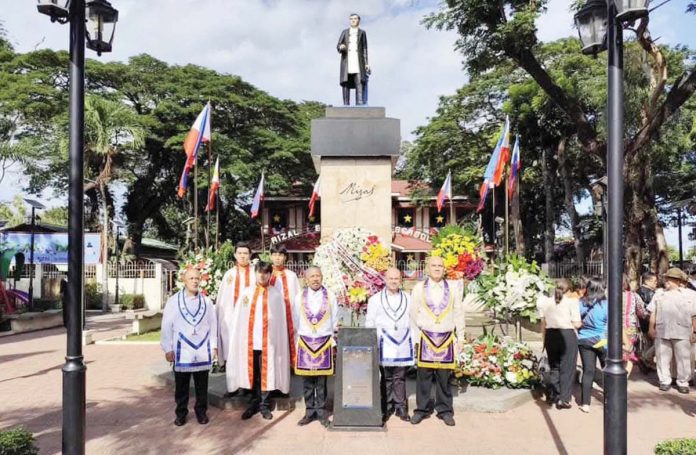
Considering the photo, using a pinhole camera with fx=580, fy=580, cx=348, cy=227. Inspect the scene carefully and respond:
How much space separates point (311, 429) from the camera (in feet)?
19.2

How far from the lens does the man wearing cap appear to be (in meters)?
7.79

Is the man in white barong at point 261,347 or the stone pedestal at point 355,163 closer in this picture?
the man in white barong at point 261,347

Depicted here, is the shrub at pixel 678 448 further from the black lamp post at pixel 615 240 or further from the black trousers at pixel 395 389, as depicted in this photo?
the black trousers at pixel 395 389

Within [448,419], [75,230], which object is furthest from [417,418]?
[75,230]

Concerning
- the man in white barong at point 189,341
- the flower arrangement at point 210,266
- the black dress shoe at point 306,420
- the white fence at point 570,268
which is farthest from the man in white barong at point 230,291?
the white fence at point 570,268

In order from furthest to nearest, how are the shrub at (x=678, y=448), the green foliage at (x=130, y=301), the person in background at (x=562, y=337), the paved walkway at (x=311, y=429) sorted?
1. the green foliage at (x=130, y=301)
2. the person in background at (x=562, y=337)
3. the paved walkway at (x=311, y=429)
4. the shrub at (x=678, y=448)

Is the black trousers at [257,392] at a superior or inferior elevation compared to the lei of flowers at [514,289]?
inferior

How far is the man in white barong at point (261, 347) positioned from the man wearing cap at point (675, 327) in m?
5.21

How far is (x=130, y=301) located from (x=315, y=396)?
21.0m

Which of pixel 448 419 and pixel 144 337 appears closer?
pixel 448 419

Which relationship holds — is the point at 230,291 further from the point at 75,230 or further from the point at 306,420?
the point at 75,230

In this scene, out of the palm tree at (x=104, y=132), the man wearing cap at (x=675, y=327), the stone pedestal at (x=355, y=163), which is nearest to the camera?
the man wearing cap at (x=675, y=327)

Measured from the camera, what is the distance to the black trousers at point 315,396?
6.09m

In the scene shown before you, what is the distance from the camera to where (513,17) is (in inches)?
508
